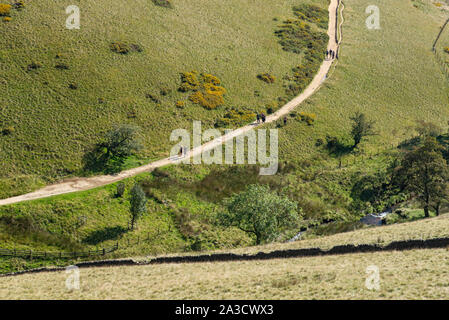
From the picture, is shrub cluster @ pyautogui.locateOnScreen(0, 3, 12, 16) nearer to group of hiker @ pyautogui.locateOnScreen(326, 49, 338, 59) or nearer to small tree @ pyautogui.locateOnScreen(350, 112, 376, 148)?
small tree @ pyautogui.locateOnScreen(350, 112, 376, 148)

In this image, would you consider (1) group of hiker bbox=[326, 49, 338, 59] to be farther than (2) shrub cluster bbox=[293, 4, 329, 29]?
No

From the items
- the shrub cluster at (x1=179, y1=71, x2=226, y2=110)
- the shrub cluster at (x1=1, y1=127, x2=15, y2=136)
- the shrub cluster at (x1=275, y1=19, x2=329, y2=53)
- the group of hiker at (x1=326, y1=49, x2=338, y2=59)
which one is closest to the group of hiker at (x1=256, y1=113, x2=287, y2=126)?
the shrub cluster at (x1=179, y1=71, x2=226, y2=110)

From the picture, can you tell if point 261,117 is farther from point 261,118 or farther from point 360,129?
point 360,129

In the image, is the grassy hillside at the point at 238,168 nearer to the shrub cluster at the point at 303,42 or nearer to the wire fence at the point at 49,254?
the wire fence at the point at 49,254

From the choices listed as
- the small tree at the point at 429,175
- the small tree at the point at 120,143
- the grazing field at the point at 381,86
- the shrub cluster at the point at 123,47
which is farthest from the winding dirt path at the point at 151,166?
the small tree at the point at 429,175
